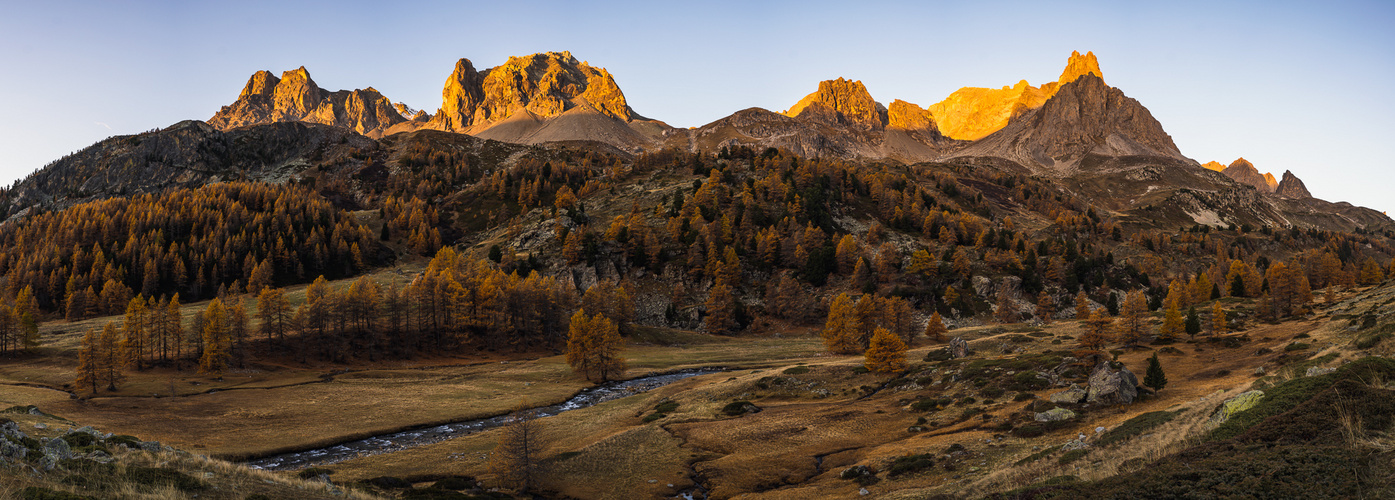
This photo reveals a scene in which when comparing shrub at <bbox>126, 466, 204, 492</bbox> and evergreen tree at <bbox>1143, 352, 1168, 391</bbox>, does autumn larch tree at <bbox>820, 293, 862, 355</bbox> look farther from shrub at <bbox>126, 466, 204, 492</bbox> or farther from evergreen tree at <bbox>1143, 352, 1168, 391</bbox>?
shrub at <bbox>126, 466, 204, 492</bbox>

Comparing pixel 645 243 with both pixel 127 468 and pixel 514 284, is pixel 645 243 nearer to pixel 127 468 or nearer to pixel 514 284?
pixel 514 284

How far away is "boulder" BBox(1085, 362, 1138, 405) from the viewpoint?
43750mm

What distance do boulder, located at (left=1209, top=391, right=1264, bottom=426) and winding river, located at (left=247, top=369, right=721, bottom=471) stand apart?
59.9 metres

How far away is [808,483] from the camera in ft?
135

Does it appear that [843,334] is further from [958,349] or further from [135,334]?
[135,334]

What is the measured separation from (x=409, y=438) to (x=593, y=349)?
36.3 meters

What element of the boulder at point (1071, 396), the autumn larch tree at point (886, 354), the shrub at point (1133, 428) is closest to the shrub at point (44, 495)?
the shrub at point (1133, 428)

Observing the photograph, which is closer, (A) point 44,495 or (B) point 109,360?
(A) point 44,495

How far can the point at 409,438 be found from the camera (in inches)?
2459

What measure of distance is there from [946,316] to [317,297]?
140392mm

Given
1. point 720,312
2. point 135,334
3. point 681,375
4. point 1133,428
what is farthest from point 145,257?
point 1133,428

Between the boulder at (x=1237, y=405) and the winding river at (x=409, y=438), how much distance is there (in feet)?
197

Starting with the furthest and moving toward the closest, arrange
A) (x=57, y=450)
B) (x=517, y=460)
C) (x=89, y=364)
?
(x=89, y=364) < (x=517, y=460) < (x=57, y=450)

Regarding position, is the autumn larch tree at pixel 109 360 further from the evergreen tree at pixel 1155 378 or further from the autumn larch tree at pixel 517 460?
the evergreen tree at pixel 1155 378
